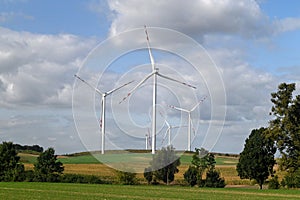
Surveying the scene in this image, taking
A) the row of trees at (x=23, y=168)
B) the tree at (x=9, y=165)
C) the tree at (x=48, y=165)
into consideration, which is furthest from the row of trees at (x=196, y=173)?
the tree at (x=9, y=165)

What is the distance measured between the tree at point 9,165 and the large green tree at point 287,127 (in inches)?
2145

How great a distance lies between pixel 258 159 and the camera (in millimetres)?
118188

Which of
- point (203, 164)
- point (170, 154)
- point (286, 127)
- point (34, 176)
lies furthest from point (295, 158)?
point (34, 176)

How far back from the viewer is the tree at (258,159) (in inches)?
4626

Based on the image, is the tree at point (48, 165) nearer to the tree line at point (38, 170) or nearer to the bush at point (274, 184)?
the tree line at point (38, 170)

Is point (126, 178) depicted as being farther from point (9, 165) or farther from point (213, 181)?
point (9, 165)

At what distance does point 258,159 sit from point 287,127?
22226mm

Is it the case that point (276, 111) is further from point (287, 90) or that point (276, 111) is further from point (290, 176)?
point (290, 176)

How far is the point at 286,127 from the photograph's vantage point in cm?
9775

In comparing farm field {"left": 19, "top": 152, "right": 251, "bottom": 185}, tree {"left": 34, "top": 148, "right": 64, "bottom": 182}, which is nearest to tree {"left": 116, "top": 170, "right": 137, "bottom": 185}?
farm field {"left": 19, "top": 152, "right": 251, "bottom": 185}

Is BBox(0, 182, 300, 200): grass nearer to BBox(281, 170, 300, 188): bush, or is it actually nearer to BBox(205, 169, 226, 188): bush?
BBox(281, 170, 300, 188): bush

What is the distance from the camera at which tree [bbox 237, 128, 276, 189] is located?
118 m

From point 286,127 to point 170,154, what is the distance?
67.1 feet

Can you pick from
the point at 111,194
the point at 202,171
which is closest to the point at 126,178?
the point at 202,171
